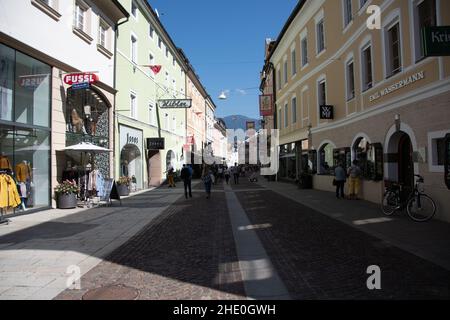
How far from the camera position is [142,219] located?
1120 cm

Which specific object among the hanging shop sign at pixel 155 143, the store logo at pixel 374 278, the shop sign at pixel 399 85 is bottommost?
the store logo at pixel 374 278

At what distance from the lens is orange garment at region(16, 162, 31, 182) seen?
11691mm

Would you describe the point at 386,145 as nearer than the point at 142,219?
No

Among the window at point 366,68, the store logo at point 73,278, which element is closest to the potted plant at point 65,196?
the store logo at point 73,278

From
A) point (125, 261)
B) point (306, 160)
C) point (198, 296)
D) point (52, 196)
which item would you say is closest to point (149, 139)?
point (306, 160)

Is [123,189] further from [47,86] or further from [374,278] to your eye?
[374,278]

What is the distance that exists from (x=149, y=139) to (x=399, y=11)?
1710 cm

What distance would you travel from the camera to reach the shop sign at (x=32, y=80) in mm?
11891

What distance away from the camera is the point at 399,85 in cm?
1201

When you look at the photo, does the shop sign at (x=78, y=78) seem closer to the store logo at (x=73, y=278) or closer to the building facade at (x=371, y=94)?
the store logo at (x=73, y=278)

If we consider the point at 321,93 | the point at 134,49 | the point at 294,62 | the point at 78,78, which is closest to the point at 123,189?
the point at 78,78

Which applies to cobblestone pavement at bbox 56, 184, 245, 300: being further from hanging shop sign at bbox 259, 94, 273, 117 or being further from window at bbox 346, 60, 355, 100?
hanging shop sign at bbox 259, 94, 273, 117

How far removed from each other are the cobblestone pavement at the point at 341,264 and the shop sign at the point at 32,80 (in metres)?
8.69
